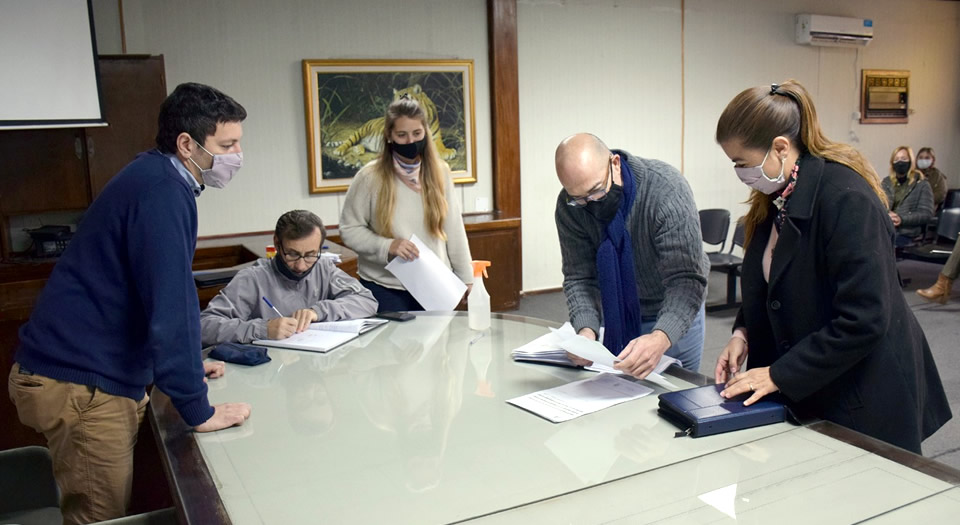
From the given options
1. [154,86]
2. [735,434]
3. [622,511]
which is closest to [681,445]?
[735,434]

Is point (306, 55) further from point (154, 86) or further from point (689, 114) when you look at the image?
point (689, 114)

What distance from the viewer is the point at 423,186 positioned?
118 inches

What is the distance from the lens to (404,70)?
→ 5.49 m

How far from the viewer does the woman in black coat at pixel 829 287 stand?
1.43 meters

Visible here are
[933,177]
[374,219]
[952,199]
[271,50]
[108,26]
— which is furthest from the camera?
[952,199]

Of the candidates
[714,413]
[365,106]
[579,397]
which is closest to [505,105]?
[365,106]

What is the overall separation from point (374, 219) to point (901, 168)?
5380 mm

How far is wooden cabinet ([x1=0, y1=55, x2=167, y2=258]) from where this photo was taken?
13.3 ft

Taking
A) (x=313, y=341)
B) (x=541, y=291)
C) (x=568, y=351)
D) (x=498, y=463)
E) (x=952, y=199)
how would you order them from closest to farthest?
(x=498, y=463)
(x=568, y=351)
(x=313, y=341)
(x=541, y=291)
(x=952, y=199)

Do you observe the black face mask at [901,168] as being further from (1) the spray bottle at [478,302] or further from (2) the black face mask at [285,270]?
(2) the black face mask at [285,270]

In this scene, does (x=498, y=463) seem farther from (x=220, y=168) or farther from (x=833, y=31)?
(x=833, y=31)

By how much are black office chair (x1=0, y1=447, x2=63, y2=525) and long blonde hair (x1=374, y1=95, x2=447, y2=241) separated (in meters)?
1.45

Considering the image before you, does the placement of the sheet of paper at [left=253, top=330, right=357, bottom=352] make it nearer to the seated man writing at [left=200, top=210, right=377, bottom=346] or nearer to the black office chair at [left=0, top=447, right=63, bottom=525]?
the seated man writing at [left=200, top=210, right=377, bottom=346]

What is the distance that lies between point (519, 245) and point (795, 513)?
4554 mm
